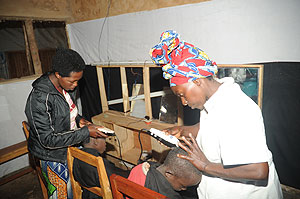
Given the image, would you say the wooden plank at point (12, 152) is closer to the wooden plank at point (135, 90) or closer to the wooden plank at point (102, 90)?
the wooden plank at point (102, 90)

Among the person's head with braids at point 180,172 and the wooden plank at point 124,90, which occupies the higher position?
the wooden plank at point 124,90

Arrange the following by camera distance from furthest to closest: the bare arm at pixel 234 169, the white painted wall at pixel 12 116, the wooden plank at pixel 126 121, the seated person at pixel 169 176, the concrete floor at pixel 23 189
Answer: the white painted wall at pixel 12 116, the wooden plank at pixel 126 121, the concrete floor at pixel 23 189, the seated person at pixel 169 176, the bare arm at pixel 234 169

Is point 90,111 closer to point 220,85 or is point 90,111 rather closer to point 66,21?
point 66,21

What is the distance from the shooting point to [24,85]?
11.7ft

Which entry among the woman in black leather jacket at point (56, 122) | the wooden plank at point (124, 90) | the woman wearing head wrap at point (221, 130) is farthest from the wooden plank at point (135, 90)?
the woman wearing head wrap at point (221, 130)

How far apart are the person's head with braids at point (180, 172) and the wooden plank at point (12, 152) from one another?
2912 millimetres

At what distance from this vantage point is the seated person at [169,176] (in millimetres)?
1322

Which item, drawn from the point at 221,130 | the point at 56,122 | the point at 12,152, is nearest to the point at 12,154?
the point at 12,152

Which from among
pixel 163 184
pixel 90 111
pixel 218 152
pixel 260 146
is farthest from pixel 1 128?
pixel 260 146

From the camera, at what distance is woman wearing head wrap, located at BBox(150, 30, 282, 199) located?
1.00m

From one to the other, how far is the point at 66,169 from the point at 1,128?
7.74 feet

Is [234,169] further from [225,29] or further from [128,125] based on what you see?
[128,125]

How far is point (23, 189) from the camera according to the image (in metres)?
3.06

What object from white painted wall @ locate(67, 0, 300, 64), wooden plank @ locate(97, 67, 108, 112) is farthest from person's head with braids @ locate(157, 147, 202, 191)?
wooden plank @ locate(97, 67, 108, 112)
